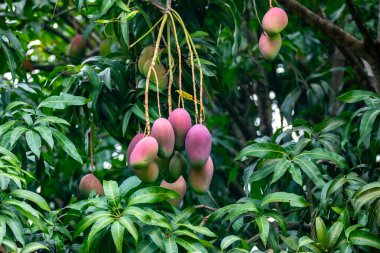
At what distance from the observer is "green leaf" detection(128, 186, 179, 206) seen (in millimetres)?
1178

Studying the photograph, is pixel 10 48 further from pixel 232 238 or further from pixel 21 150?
pixel 232 238

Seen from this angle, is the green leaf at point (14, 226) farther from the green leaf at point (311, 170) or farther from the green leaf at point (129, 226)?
the green leaf at point (311, 170)

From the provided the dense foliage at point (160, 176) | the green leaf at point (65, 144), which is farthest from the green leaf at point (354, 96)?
the green leaf at point (65, 144)

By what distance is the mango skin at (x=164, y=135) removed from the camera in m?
1.13

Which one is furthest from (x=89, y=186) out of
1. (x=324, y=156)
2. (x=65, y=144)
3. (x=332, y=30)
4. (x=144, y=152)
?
(x=332, y=30)

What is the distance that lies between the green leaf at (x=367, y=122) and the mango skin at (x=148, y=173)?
37 centimetres

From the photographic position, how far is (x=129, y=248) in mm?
1216

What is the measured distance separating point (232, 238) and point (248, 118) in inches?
54.0

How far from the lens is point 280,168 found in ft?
4.25

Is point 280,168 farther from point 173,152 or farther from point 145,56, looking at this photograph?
point 145,56

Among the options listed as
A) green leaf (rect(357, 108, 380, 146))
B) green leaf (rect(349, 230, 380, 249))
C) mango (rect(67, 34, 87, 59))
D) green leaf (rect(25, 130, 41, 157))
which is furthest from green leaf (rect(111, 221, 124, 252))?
mango (rect(67, 34, 87, 59))

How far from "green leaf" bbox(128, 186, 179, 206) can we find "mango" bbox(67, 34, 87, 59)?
130 cm

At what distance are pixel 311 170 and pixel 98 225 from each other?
37 cm

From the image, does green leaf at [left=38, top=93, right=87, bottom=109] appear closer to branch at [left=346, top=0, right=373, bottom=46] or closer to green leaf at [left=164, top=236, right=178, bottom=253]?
green leaf at [left=164, top=236, right=178, bottom=253]
